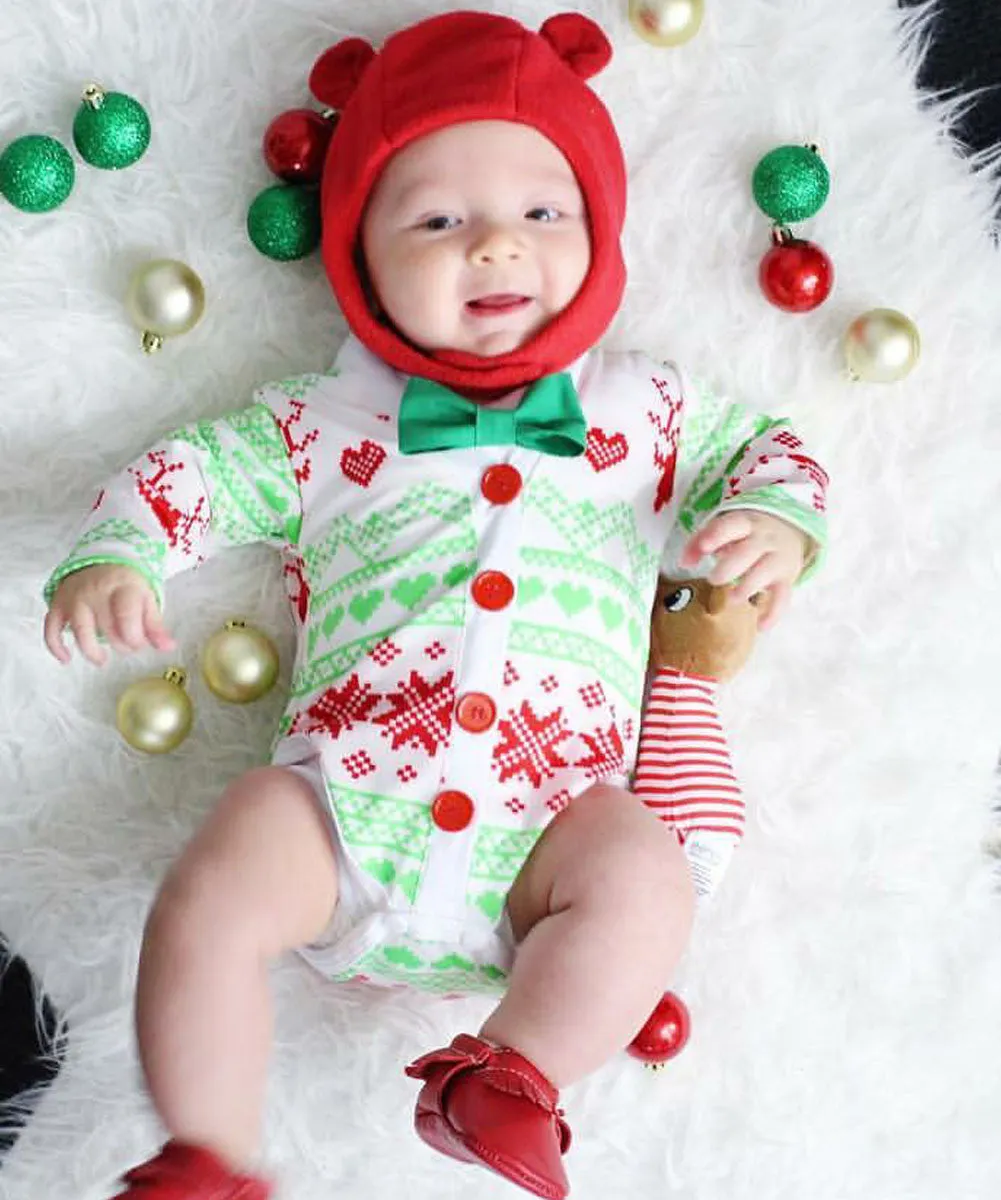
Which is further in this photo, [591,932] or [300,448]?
[300,448]

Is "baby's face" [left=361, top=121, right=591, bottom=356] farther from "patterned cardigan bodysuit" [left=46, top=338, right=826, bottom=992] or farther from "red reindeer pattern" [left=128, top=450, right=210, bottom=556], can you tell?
"red reindeer pattern" [left=128, top=450, right=210, bottom=556]

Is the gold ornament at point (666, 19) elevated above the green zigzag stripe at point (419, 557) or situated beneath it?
elevated above

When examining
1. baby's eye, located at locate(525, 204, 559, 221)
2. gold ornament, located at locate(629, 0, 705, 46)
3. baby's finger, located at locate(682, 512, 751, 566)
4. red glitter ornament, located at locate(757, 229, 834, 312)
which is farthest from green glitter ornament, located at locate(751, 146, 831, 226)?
baby's finger, located at locate(682, 512, 751, 566)

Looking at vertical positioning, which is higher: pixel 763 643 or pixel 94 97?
pixel 94 97

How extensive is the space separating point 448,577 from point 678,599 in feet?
0.74

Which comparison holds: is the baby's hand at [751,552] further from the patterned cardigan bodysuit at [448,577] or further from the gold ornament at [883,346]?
the gold ornament at [883,346]

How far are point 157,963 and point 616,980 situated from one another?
36cm

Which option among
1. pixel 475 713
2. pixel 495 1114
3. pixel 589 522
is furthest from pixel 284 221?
pixel 495 1114

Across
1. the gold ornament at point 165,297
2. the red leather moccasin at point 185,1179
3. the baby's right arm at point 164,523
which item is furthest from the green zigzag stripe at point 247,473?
the red leather moccasin at point 185,1179

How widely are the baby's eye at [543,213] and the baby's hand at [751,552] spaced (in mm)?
305

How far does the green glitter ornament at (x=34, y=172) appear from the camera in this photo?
58.4 inches

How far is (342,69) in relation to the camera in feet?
4.87

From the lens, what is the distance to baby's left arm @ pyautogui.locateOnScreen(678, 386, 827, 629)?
4.46ft

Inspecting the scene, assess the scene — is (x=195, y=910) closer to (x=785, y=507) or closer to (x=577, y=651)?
(x=577, y=651)
